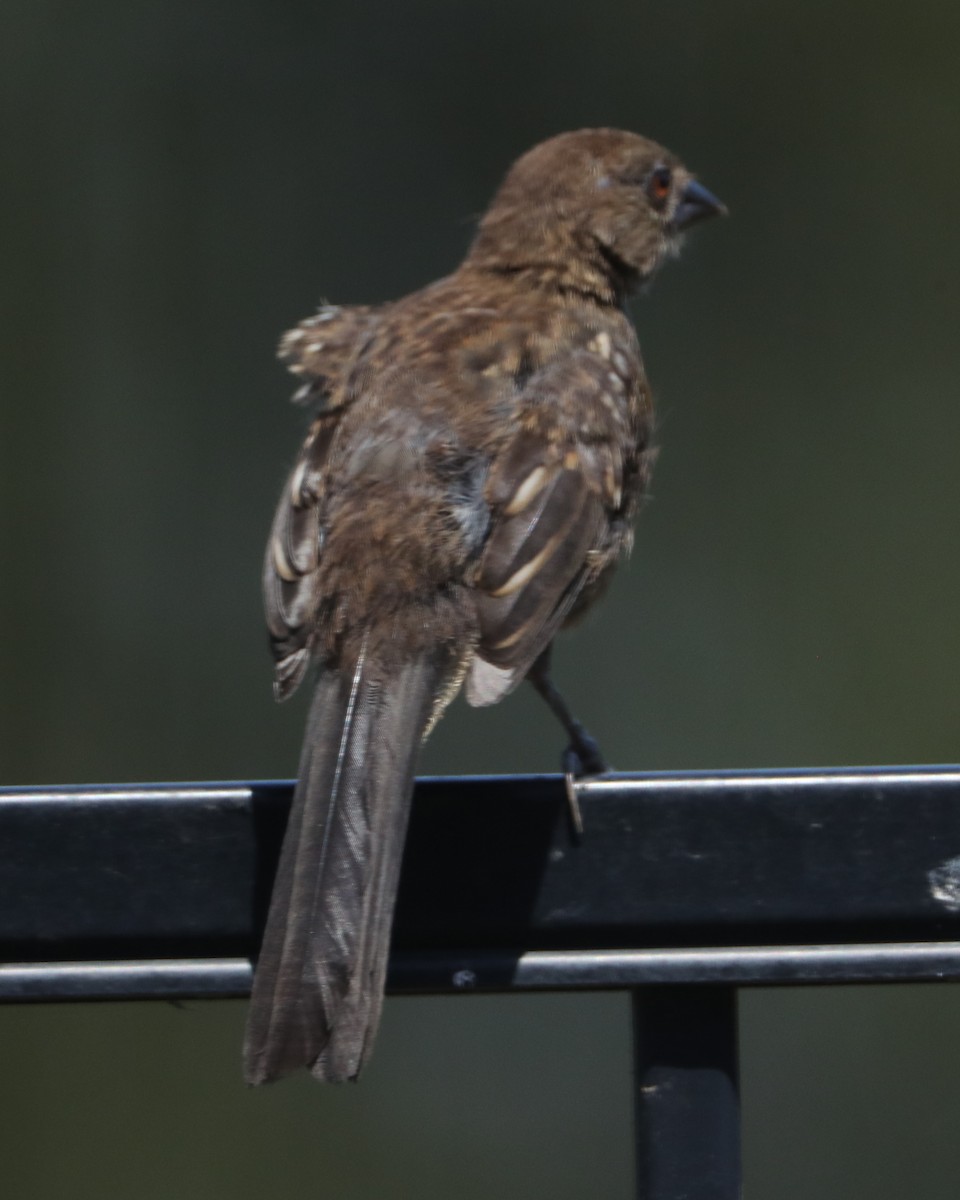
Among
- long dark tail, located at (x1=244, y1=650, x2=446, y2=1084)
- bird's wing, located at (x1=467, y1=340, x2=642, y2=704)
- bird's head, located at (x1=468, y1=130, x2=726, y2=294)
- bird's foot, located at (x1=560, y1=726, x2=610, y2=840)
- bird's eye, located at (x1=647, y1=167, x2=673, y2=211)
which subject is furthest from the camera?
bird's eye, located at (x1=647, y1=167, x2=673, y2=211)

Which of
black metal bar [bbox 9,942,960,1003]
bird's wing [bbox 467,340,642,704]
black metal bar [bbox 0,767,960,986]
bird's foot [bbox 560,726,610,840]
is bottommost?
bird's foot [bbox 560,726,610,840]

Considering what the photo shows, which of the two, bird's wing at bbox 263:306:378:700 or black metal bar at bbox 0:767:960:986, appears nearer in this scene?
black metal bar at bbox 0:767:960:986

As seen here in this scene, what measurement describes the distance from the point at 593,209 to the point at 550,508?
1.11 metres

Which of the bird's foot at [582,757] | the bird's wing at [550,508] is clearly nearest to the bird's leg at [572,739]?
the bird's foot at [582,757]

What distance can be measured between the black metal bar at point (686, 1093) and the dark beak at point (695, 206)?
2226 millimetres

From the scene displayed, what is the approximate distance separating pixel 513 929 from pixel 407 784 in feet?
0.63

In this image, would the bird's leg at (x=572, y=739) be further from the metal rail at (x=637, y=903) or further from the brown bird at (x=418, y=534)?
the metal rail at (x=637, y=903)

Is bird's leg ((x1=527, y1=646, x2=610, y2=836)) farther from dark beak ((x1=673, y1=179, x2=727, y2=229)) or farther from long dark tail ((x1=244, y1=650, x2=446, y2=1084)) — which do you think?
dark beak ((x1=673, y1=179, x2=727, y2=229))

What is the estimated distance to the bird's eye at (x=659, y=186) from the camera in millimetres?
3418

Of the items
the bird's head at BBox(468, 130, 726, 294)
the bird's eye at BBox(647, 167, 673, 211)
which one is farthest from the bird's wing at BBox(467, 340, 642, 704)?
the bird's eye at BBox(647, 167, 673, 211)

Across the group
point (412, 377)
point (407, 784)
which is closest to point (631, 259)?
point (412, 377)

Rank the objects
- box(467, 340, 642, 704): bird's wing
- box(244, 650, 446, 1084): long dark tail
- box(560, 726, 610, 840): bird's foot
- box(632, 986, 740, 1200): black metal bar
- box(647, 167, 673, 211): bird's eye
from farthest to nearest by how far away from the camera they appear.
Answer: box(647, 167, 673, 211): bird's eye
box(560, 726, 610, 840): bird's foot
box(467, 340, 642, 704): bird's wing
box(632, 986, 740, 1200): black metal bar
box(244, 650, 446, 1084): long dark tail

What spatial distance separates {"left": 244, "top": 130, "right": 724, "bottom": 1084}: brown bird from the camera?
1501mm

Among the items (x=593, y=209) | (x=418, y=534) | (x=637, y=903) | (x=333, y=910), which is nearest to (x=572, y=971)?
(x=637, y=903)
